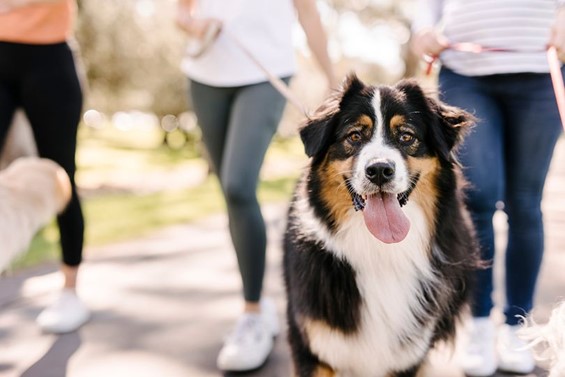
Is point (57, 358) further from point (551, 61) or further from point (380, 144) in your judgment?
point (551, 61)

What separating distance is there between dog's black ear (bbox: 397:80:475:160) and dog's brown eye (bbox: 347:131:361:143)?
0.84 ft

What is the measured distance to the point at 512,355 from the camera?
2.75 m

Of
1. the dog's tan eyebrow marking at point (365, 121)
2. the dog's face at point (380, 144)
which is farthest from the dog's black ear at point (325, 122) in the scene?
the dog's tan eyebrow marking at point (365, 121)

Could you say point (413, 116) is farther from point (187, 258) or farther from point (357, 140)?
point (187, 258)

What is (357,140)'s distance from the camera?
7.39 feet

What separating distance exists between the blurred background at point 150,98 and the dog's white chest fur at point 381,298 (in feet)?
14.4

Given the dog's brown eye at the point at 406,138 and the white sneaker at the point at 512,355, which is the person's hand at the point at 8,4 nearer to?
the dog's brown eye at the point at 406,138

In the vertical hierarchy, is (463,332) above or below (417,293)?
below

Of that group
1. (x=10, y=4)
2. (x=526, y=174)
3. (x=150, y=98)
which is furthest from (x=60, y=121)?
(x=150, y=98)

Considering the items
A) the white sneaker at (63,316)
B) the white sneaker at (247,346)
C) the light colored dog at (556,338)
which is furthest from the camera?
the white sneaker at (63,316)

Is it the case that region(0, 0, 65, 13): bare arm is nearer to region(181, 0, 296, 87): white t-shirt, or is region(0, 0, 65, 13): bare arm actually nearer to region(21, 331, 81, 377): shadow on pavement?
region(181, 0, 296, 87): white t-shirt

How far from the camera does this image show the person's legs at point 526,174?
2.53 meters

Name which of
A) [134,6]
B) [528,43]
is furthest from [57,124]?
[134,6]

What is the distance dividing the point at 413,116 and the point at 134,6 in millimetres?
15092
